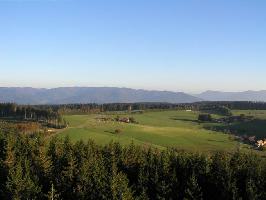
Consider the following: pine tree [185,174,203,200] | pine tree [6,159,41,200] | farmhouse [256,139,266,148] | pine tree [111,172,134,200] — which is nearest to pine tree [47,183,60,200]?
pine tree [6,159,41,200]

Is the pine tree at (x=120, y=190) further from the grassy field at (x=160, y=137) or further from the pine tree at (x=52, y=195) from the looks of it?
the grassy field at (x=160, y=137)

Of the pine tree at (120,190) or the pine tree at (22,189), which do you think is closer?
the pine tree at (120,190)

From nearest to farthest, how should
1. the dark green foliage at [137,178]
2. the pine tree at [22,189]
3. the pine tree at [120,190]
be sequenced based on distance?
the pine tree at [120,190], the dark green foliage at [137,178], the pine tree at [22,189]

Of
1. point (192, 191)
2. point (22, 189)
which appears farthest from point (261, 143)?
point (22, 189)

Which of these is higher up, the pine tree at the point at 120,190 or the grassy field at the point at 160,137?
the pine tree at the point at 120,190

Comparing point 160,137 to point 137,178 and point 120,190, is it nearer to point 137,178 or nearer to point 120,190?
point 137,178

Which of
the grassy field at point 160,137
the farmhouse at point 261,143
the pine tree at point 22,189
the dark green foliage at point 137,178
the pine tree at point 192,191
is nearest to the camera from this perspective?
the pine tree at point 192,191

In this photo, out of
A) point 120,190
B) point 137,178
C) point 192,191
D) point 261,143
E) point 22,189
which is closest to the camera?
point 120,190

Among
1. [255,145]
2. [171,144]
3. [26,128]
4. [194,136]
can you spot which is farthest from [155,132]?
[26,128]

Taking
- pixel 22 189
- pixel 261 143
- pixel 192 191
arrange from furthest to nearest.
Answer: pixel 261 143, pixel 22 189, pixel 192 191

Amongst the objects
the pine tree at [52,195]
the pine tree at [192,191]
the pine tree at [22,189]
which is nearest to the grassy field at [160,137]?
the pine tree at [192,191]
